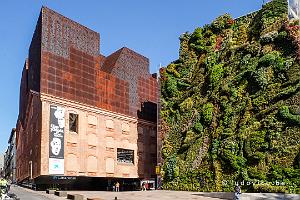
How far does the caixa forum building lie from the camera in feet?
159

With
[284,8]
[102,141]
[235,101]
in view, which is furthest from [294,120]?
[102,141]

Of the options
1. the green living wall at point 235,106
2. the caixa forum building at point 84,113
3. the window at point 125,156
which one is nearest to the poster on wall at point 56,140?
the caixa forum building at point 84,113

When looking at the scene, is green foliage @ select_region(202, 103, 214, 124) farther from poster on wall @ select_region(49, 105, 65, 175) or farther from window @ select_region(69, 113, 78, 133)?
poster on wall @ select_region(49, 105, 65, 175)

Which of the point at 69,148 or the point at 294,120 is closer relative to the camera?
the point at 294,120

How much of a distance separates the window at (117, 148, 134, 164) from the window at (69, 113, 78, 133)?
8634mm

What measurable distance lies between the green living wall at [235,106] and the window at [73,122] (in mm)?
10932

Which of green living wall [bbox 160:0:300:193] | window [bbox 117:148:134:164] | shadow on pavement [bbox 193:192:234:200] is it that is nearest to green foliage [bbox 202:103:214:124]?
green living wall [bbox 160:0:300:193]

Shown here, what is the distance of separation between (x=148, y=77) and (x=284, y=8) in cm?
2817

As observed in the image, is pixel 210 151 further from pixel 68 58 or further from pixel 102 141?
pixel 68 58

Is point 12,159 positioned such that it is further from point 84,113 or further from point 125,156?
point 84,113

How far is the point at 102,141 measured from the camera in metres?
54.6

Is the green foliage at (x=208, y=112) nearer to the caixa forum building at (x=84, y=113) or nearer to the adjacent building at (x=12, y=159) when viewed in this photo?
the caixa forum building at (x=84, y=113)

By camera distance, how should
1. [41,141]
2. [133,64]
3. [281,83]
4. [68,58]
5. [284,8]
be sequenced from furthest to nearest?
1. [133,64]
2. [68,58]
3. [41,141]
4. [284,8]
5. [281,83]

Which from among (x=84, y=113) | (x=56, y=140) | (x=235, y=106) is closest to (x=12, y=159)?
(x=84, y=113)
